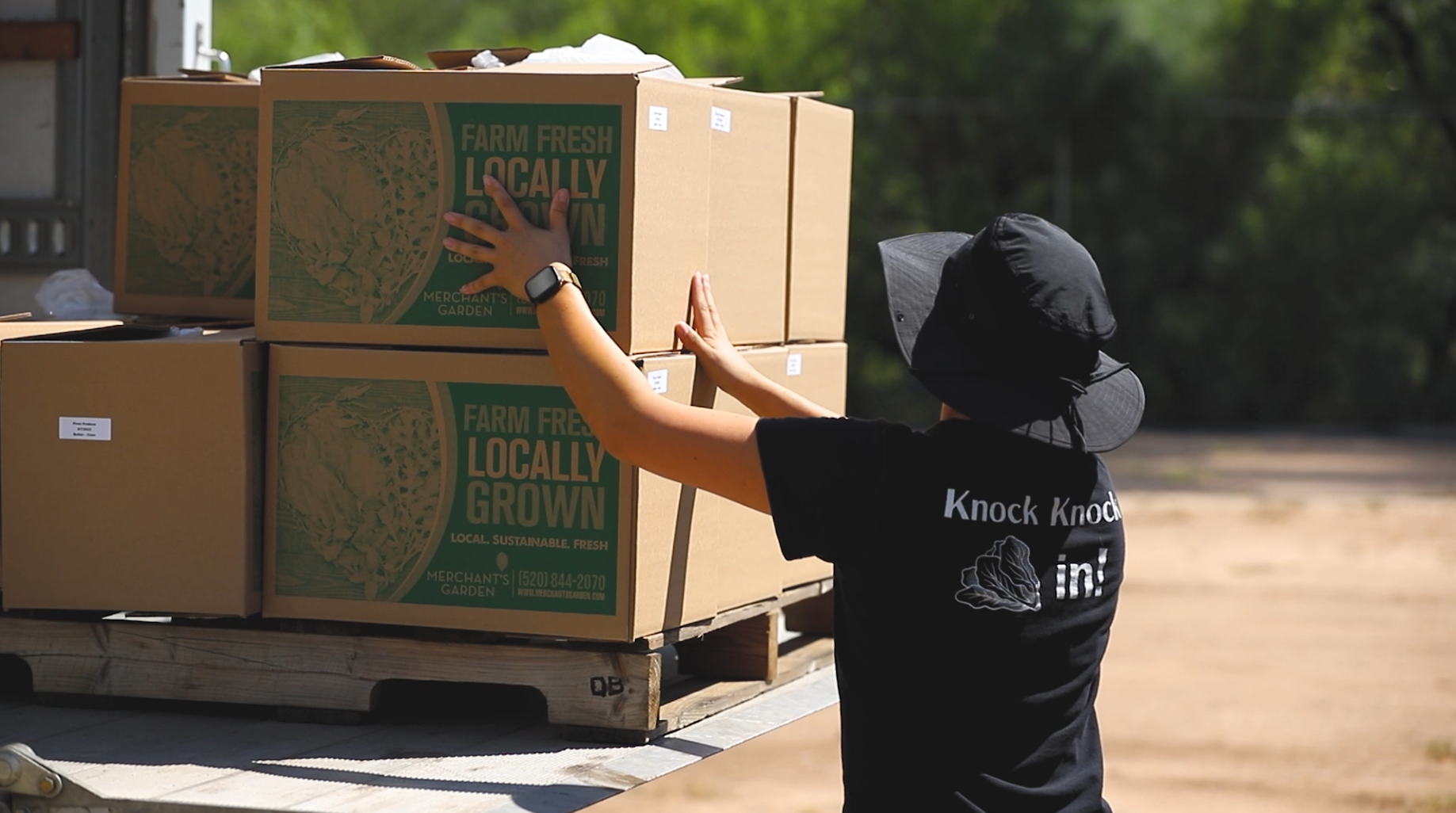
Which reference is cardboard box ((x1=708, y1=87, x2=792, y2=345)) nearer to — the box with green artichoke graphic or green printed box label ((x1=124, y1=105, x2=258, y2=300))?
the box with green artichoke graphic

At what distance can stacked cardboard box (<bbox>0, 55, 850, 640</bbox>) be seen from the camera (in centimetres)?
300

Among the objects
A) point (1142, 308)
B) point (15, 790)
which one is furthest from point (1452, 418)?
point (15, 790)

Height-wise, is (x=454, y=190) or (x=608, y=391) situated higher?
(x=454, y=190)

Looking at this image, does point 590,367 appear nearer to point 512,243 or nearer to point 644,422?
point 644,422

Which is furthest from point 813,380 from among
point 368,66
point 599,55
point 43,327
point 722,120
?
point 43,327

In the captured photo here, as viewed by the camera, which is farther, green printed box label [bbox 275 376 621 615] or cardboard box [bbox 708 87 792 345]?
cardboard box [bbox 708 87 792 345]

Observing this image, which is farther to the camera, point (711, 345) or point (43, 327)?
point (43, 327)

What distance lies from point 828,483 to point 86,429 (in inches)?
62.2

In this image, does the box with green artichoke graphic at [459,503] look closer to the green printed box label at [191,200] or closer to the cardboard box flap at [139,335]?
the cardboard box flap at [139,335]

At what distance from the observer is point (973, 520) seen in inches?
94.2

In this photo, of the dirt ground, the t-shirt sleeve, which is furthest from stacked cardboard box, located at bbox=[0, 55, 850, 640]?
the dirt ground

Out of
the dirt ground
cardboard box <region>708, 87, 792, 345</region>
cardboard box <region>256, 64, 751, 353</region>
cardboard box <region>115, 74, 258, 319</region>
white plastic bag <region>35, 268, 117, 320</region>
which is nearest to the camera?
cardboard box <region>256, 64, 751, 353</region>

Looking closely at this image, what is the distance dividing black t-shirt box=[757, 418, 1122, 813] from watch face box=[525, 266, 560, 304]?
577mm

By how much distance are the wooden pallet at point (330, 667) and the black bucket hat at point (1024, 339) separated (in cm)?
93
